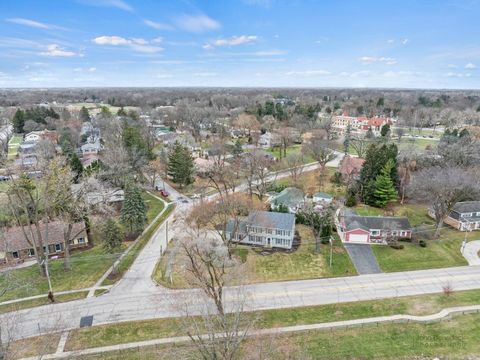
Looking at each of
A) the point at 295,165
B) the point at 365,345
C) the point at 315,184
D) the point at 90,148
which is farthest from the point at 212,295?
the point at 90,148

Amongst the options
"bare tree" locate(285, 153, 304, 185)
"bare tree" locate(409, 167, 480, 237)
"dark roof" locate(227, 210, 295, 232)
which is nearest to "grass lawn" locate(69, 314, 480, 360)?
"dark roof" locate(227, 210, 295, 232)

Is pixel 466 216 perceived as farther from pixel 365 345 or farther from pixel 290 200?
pixel 365 345

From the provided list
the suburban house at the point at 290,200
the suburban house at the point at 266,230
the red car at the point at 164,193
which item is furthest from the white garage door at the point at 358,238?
the red car at the point at 164,193

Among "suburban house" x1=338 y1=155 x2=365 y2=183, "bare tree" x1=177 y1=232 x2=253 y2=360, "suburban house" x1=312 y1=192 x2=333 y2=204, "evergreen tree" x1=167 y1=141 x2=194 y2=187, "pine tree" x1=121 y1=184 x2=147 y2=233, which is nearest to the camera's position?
"bare tree" x1=177 y1=232 x2=253 y2=360

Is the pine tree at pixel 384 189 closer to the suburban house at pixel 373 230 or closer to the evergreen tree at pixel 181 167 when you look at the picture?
the suburban house at pixel 373 230

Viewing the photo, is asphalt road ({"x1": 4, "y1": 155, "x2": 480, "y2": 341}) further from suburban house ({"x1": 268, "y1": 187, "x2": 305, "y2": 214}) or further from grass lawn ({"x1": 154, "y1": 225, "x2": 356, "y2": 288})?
suburban house ({"x1": 268, "y1": 187, "x2": 305, "y2": 214})
